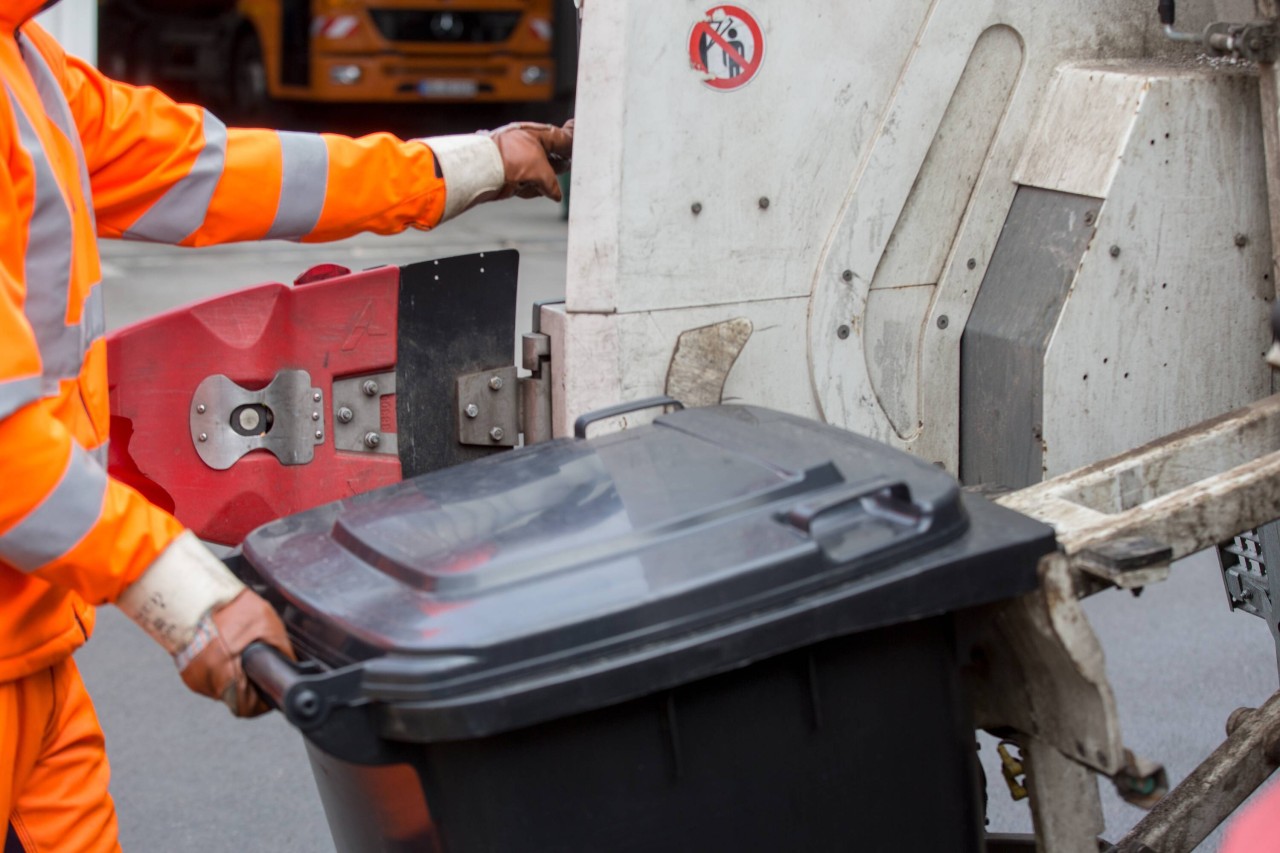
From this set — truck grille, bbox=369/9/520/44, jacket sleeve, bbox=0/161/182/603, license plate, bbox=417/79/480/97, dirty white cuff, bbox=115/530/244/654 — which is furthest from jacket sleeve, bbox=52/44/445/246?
license plate, bbox=417/79/480/97

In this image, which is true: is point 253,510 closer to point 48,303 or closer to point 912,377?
point 48,303

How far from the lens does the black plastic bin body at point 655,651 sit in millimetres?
1559

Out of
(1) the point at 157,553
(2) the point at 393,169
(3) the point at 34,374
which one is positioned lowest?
(1) the point at 157,553

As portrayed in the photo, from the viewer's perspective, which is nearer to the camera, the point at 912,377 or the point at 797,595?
the point at 797,595

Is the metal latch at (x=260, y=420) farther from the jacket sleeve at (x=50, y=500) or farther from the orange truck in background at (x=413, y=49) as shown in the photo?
the orange truck in background at (x=413, y=49)

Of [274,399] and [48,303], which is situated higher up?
[48,303]

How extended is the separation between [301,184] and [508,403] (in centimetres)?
46

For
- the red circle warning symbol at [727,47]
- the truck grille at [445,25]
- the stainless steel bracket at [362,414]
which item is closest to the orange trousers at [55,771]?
the stainless steel bracket at [362,414]

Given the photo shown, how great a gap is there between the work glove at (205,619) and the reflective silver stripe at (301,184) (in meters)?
0.75

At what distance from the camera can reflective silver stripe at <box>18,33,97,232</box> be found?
6.51 feet

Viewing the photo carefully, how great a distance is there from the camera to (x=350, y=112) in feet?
45.7

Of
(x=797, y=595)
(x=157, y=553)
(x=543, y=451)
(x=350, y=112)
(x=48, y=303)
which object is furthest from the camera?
(x=350, y=112)

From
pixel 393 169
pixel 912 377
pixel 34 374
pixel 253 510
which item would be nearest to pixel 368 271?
pixel 393 169

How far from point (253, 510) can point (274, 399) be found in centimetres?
17
